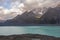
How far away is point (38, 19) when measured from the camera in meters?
3.63

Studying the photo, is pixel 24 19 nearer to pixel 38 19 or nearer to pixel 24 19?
pixel 24 19

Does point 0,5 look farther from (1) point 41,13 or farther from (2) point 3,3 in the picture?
(1) point 41,13

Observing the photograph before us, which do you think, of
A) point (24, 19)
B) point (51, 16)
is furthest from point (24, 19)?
point (51, 16)

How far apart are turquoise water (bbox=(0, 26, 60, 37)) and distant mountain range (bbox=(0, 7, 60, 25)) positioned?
114 millimetres

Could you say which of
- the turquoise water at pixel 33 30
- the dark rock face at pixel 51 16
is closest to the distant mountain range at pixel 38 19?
the dark rock face at pixel 51 16

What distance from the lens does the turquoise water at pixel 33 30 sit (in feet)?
11.7

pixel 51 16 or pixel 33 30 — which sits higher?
pixel 51 16

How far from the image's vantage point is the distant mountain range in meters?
3.60

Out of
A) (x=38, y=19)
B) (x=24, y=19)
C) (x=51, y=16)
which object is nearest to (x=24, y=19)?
(x=24, y=19)

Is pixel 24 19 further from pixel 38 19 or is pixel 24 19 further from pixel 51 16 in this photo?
pixel 51 16

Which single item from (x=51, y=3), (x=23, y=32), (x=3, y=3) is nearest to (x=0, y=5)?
(x=3, y=3)

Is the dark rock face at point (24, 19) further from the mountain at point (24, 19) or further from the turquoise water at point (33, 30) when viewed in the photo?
the turquoise water at point (33, 30)

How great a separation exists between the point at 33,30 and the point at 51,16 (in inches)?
19.5

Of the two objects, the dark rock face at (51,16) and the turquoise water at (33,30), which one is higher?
the dark rock face at (51,16)
